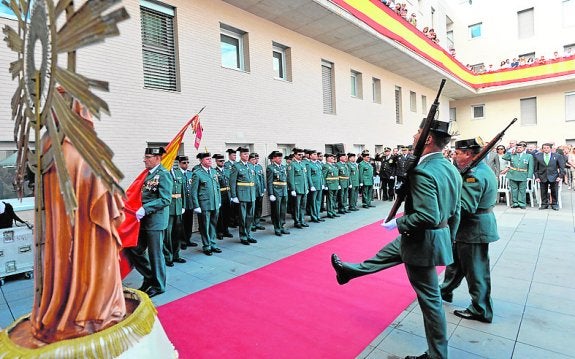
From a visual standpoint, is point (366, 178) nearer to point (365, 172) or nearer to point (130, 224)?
point (365, 172)

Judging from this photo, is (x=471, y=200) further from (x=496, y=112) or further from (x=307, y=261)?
(x=496, y=112)

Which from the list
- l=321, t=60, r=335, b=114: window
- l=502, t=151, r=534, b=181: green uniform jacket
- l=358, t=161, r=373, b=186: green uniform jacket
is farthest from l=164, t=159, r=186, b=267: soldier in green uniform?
l=502, t=151, r=534, b=181: green uniform jacket

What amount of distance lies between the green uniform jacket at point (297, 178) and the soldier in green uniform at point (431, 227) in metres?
5.83

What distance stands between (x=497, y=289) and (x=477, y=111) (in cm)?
2395

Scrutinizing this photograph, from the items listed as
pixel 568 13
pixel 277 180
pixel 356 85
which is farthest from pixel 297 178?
pixel 568 13

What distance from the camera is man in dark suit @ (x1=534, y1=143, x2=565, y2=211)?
32.8 ft

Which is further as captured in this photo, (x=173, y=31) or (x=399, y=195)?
(x=173, y=31)

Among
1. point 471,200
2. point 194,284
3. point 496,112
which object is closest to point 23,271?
point 194,284

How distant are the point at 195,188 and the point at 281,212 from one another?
7.64 feet

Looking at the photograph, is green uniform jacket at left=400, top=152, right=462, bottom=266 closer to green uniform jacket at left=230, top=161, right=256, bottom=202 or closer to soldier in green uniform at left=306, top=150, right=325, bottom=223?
green uniform jacket at left=230, top=161, right=256, bottom=202

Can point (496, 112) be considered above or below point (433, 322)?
above

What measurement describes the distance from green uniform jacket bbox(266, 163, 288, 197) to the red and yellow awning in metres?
5.29

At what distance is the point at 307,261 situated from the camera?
223 inches

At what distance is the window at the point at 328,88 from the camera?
12602 millimetres
